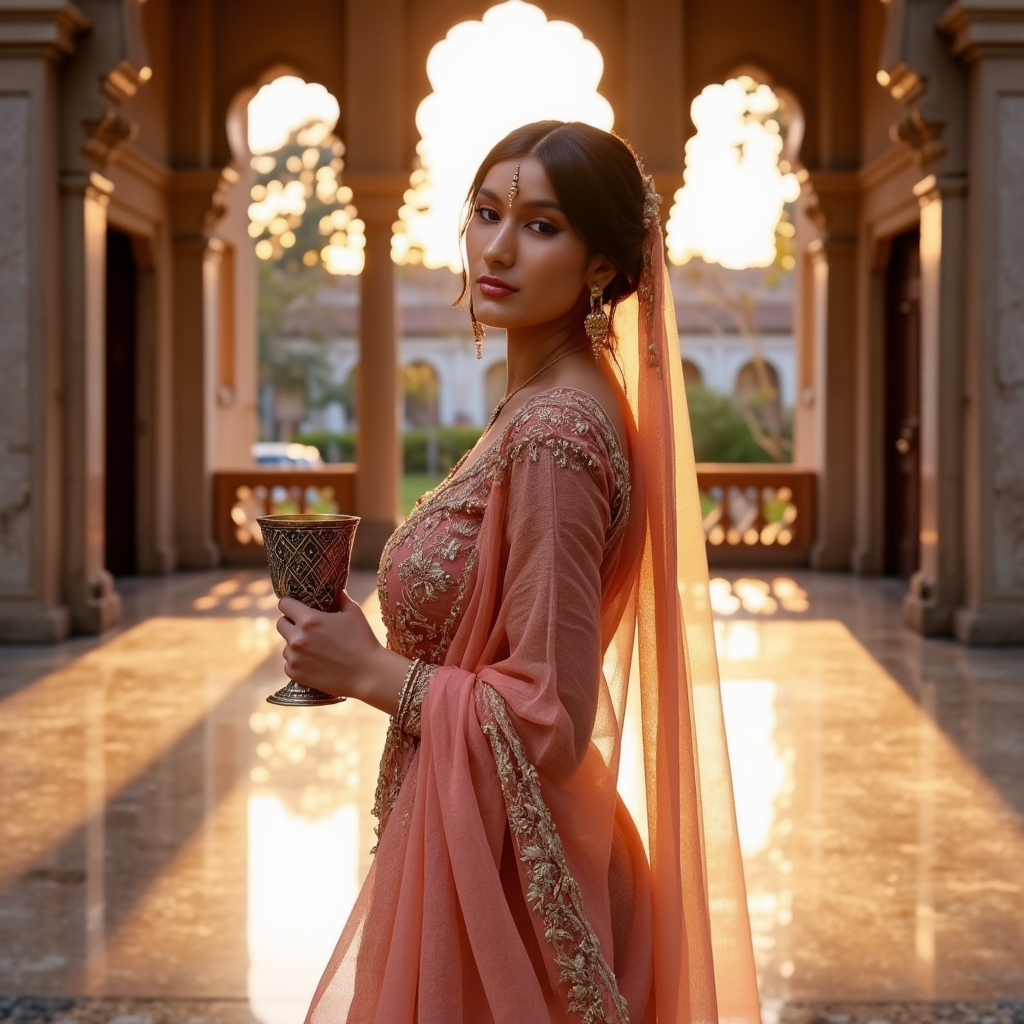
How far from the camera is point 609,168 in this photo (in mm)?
1623

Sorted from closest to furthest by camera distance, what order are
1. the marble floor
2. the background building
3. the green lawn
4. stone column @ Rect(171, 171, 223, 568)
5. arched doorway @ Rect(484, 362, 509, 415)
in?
the marble floor < the background building < stone column @ Rect(171, 171, 223, 568) < the green lawn < arched doorway @ Rect(484, 362, 509, 415)

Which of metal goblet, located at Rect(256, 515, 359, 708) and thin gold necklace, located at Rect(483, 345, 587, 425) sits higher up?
thin gold necklace, located at Rect(483, 345, 587, 425)

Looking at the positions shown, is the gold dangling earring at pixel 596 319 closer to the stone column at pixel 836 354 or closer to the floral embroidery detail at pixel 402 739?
the floral embroidery detail at pixel 402 739

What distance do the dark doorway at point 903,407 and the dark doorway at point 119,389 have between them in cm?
577

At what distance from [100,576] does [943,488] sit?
485 centimetres

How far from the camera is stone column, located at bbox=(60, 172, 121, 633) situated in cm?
841

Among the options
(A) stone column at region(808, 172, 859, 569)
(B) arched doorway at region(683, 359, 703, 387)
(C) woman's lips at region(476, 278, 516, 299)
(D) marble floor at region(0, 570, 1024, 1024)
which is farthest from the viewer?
(B) arched doorway at region(683, 359, 703, 387)

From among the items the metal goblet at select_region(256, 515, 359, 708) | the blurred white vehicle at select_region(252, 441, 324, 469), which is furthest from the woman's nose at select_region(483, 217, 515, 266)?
the blurred white vehicle at select_region(252, 441, 324, 469)

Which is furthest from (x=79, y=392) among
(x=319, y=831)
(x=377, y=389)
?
(x=319, y=831)

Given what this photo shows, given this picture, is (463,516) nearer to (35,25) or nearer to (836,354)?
(35,25)

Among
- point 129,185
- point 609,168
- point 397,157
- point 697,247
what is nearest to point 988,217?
point 397,157

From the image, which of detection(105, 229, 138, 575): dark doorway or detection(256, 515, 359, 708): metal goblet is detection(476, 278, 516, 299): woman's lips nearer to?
detection(256, 515, 359, 708): metal goblet

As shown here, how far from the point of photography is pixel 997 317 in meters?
8.08

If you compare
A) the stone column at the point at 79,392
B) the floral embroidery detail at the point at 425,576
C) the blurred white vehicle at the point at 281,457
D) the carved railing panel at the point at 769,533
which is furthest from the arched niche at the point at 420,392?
the floral embroidery detail at the point at 425,576
